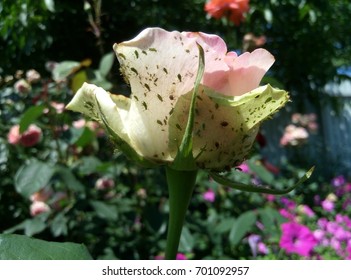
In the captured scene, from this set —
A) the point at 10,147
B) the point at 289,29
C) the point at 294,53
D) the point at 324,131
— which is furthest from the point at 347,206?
the point at 324,131

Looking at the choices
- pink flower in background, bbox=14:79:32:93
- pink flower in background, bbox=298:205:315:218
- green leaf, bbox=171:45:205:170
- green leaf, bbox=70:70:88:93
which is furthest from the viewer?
pink flower in background, bbox=298:205:315:218

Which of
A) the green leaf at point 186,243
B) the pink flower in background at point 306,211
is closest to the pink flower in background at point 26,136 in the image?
the green leaf at point 186,243

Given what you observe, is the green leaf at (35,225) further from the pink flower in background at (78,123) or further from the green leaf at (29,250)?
the green leaf at (29,250)

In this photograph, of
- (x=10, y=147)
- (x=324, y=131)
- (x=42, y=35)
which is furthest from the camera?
(x=324, y=131)

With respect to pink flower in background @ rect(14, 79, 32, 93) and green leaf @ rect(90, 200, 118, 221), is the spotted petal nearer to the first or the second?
green leaf @ rect(90, 200, 118, 221)

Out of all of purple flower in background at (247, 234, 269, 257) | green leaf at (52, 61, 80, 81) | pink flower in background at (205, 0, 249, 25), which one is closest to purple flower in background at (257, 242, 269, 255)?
purple flower in background at (247, 234, 269, 257)

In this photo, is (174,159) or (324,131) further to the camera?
(324,131)
